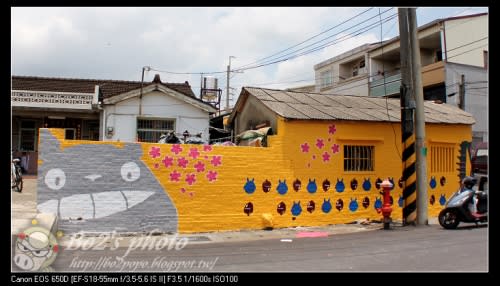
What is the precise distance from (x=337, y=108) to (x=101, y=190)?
Answer: 7.19 m

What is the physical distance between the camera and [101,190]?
32.7 ft

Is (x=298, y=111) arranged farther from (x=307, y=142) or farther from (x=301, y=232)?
(x=301, y=232)

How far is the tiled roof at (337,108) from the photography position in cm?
1238

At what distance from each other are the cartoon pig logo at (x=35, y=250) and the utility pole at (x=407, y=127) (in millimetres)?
8640

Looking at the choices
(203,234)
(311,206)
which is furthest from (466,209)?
(203,234)

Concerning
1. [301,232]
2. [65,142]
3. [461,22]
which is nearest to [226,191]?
[301,232]

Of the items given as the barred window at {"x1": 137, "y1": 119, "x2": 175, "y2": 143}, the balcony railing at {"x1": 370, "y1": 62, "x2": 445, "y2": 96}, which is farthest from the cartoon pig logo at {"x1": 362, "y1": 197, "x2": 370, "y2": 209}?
the barred window at {"x1": 137, "y1": 119, "x2": 175, "y2": 143}

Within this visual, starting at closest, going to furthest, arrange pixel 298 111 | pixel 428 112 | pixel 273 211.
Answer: pixel 273 211 → pixel 298 111 → pixel 428 112

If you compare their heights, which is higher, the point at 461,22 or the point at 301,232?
the point at 461,22

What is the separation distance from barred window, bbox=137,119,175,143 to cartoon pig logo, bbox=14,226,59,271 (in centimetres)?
1346

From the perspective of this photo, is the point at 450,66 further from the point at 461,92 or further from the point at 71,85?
the point at 71,85

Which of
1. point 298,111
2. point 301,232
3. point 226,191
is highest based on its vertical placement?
point 298,111

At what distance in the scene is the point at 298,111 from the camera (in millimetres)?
12320

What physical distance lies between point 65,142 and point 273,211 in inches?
208
